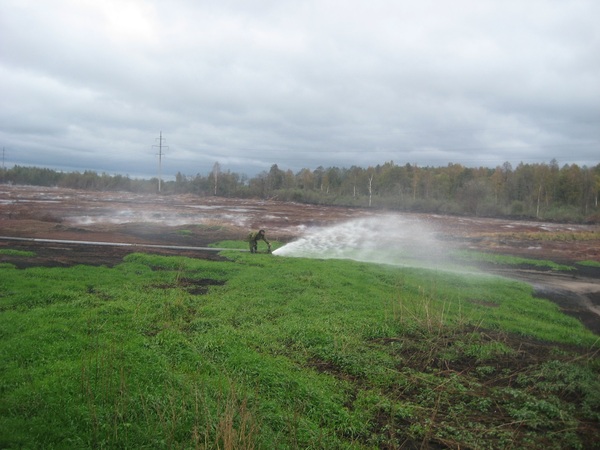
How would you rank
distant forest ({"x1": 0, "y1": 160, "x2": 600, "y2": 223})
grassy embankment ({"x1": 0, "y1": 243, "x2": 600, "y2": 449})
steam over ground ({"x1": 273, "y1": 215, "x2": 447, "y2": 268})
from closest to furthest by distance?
grassy embankment ({"x1": 0, "y1": 243, "x2": 600, "y2": 449})
steam over ground ({"x1": 273, "y1": 215, "x2": 447, "y2": 268})
distant forest ({"x1": 0, "y1": 160, "x2": 600, "y2": 223})

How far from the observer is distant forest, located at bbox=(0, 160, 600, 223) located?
73.1 metres

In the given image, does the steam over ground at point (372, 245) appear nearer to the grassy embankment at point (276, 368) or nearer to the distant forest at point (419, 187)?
the grassy embankment at point (276, 368)

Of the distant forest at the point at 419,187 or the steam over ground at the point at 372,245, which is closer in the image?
the steam over ground at the point at 372,245

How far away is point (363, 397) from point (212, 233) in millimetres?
27195

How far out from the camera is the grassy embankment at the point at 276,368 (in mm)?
6508

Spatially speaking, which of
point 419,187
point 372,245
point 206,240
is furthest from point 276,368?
point 419,187

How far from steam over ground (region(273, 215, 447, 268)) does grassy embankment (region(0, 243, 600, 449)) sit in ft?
35.2

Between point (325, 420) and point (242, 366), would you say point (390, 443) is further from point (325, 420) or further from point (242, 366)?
point (242, 366)

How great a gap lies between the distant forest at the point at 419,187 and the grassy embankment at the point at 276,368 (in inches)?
2426

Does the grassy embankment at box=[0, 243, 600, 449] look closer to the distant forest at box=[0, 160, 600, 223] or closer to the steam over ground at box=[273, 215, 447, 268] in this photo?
the steam over ground at box=[273, 215, 447, 268]

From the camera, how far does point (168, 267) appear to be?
18062mm

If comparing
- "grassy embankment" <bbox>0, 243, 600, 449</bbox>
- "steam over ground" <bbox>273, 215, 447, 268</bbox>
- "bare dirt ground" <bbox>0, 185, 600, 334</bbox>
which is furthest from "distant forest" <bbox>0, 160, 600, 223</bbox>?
"grassy embankment" <bbox>0, 243, 600, 449</bbox>

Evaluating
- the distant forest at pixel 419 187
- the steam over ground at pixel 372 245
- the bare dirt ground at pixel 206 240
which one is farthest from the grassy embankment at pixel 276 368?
the distant forest at pixel 419 187

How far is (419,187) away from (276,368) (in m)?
89.1
